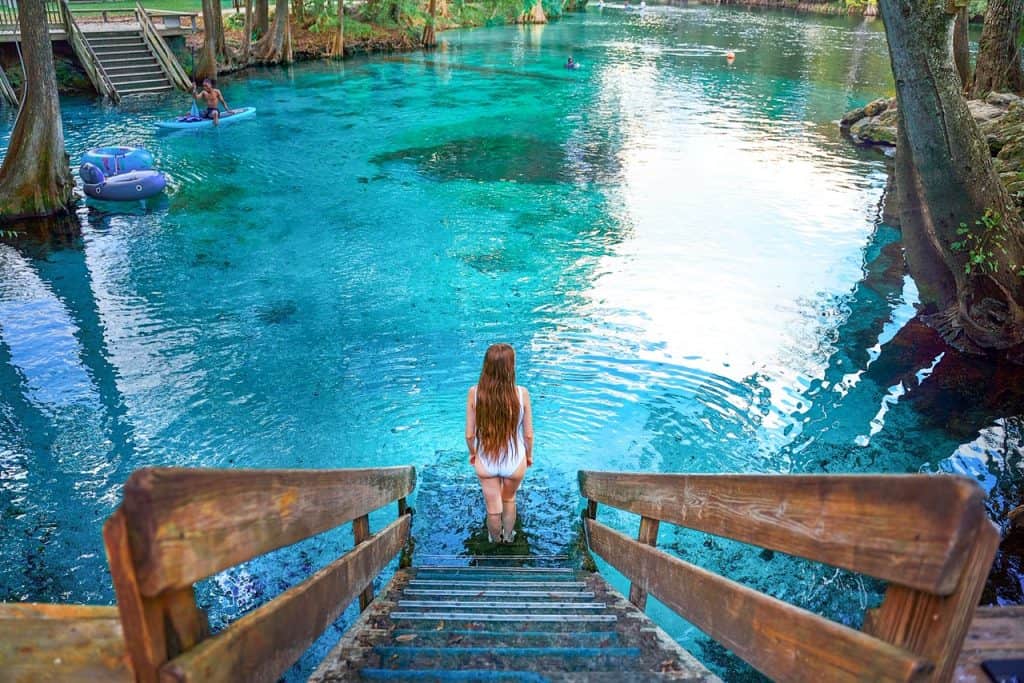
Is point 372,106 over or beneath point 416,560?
over

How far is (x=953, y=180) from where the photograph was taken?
8398 mm

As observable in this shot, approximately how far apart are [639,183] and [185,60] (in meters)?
19.5

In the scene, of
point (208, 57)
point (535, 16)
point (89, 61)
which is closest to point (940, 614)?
point (89, 61)

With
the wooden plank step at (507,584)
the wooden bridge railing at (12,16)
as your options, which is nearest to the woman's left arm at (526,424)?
the wooden plank step at (507,584)

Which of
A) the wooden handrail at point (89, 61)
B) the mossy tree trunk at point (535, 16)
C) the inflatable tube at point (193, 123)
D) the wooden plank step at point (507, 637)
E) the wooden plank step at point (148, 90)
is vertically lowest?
the wooden plank step at point (507, 637)

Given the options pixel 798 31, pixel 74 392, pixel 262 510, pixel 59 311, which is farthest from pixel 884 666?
pixel 798 31

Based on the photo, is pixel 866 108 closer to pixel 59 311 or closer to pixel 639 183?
pixel 639 183

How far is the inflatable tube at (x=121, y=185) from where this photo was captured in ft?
43.1

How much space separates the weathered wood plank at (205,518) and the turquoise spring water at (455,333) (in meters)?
2.75

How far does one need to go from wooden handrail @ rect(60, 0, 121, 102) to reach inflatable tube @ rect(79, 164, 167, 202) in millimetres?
10747

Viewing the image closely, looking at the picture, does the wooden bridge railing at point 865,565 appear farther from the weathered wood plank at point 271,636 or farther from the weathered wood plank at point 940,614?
the weathered wood plank at point 271,636

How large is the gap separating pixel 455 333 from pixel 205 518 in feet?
24.6

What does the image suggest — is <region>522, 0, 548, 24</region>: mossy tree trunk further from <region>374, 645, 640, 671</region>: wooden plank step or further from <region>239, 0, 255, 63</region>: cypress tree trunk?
<region>374, 645, 640, 671</region>: wooden plank step

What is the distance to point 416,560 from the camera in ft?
16.3
